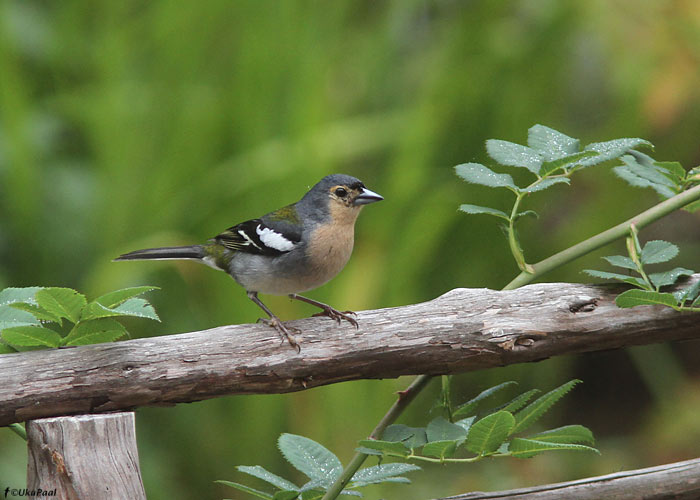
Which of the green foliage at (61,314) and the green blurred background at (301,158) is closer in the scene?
the green foliage at (61,314)

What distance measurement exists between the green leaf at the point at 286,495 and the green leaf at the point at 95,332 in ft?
1.35

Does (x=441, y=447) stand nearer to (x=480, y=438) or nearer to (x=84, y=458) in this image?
(x=480, y=438)

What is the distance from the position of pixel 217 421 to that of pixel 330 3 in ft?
7.08

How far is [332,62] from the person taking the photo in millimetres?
4168

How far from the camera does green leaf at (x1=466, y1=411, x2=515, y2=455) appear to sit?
127cm

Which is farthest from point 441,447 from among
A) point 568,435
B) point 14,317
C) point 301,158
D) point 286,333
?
point 301,158

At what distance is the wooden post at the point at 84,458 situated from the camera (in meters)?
1.33

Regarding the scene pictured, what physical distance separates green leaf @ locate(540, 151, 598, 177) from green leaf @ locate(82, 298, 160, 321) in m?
0.76

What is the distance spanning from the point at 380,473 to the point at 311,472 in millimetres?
130

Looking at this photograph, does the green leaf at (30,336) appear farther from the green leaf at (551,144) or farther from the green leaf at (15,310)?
the green leaf at (551,144)

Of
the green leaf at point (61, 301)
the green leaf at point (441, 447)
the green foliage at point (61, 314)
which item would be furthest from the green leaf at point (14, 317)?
the green leaf at point (441, 447)

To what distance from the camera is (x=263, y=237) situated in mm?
2221

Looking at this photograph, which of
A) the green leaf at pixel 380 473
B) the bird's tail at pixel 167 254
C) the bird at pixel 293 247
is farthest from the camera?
the bird's tail at pixel 167 254

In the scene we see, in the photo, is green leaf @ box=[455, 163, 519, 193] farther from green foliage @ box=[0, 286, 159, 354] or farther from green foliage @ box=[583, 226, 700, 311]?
green foliage @ box=[0, 286, 159, 354]
